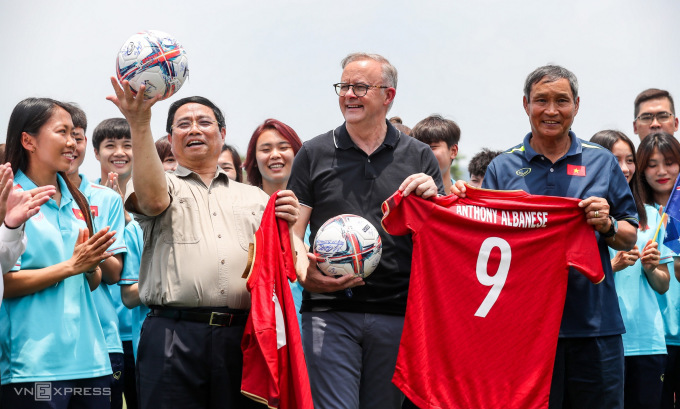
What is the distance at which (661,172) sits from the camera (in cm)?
788

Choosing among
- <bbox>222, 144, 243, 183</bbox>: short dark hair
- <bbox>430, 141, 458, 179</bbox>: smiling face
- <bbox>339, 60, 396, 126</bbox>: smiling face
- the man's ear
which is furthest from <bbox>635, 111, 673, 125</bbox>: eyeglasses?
the man's ear

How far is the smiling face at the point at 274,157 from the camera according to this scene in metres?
7.23

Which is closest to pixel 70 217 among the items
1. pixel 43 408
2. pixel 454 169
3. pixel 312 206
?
pixel 43 408

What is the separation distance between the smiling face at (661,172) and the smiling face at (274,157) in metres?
3.80

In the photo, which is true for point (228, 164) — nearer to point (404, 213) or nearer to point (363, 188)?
point (363, 188)

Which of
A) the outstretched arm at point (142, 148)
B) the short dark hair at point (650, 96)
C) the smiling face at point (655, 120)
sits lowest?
the outstretched arm at point (142, 148)

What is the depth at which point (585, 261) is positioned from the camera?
550 cm

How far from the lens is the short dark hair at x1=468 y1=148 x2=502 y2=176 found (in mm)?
9070

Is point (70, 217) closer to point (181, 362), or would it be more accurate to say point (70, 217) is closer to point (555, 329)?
point (181, 362)

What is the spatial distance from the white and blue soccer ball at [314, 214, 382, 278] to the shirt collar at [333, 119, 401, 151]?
70 cm

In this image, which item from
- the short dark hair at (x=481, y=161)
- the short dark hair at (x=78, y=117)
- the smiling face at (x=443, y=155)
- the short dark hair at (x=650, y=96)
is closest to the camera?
the short dark hair at (x=78, y=117)

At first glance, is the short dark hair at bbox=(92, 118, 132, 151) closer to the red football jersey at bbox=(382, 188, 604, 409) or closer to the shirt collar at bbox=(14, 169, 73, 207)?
the shirt collar at bbox=(14, 169, 73, 207)
